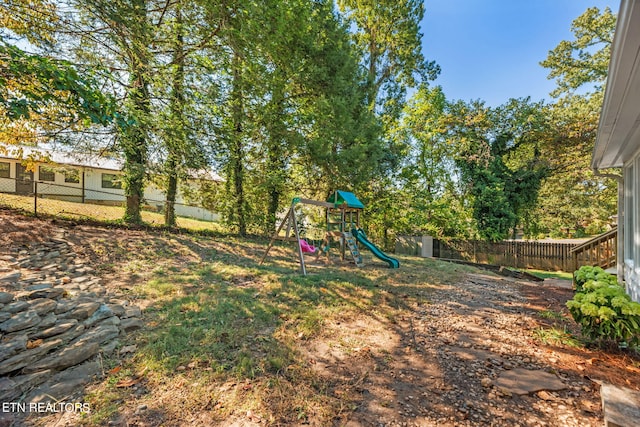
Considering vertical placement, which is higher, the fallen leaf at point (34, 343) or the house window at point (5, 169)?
the house window at point (5, 169)

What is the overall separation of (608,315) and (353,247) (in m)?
6.47

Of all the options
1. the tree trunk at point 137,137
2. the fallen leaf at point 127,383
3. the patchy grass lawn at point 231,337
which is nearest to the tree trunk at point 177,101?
the tree trunk at point 137,137

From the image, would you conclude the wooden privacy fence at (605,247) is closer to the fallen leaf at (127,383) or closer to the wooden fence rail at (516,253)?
the wooden fence rail at (516,253)

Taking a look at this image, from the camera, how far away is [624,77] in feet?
7.58

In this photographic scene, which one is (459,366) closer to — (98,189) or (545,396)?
(545,396)

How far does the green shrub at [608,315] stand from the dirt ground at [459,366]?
24 centimetres

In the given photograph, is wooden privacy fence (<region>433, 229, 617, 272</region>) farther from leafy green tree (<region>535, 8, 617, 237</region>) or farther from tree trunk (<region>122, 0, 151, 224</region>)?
tree trunk (<region>122, 0, 151, 224</region>)

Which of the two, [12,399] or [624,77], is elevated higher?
[624,77]

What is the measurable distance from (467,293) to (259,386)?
5.25 metres

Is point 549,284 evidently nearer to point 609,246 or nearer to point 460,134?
point 609,246

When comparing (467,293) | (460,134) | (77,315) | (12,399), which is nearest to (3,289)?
(77,315)

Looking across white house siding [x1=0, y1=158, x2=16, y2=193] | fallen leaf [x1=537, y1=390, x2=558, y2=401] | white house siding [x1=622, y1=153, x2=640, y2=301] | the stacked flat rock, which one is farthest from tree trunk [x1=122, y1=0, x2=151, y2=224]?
white house siding [x1=0, y1=158, x2=16, y2=193]

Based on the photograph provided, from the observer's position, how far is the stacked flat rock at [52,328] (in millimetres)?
2412

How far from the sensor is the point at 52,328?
3.00 metres
